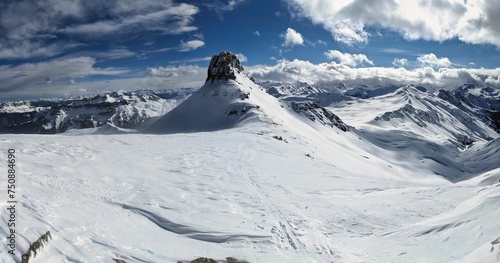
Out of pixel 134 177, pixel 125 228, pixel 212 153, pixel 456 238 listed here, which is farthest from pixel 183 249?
pixel 212 153

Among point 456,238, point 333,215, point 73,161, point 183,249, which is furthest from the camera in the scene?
point 73,161

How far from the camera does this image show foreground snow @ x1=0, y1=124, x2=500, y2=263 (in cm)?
1346

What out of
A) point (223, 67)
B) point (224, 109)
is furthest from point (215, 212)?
point (223, 67)

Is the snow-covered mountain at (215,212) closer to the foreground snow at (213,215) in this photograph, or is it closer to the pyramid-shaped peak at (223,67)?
the foreground snow at (213,215)

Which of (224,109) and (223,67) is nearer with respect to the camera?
(224,109)

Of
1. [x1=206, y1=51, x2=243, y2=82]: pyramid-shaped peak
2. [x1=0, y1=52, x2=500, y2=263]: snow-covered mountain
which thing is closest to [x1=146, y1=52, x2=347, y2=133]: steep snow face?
[x1=206, y1=51, x2=243, y2=82]: pyramid-shaped peak

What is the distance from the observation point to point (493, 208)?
1789cm

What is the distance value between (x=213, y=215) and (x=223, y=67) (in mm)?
113634

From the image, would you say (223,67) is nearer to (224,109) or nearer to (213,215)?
(224,109)

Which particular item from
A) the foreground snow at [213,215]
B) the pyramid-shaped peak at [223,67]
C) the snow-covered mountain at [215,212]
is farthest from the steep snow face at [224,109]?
the foreground snow at [213,215]

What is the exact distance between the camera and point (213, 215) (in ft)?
61.6

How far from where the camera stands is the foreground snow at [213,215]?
44.2ft

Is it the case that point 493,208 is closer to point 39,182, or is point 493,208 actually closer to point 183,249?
point 183,249

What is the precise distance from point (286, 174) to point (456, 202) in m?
14.9
